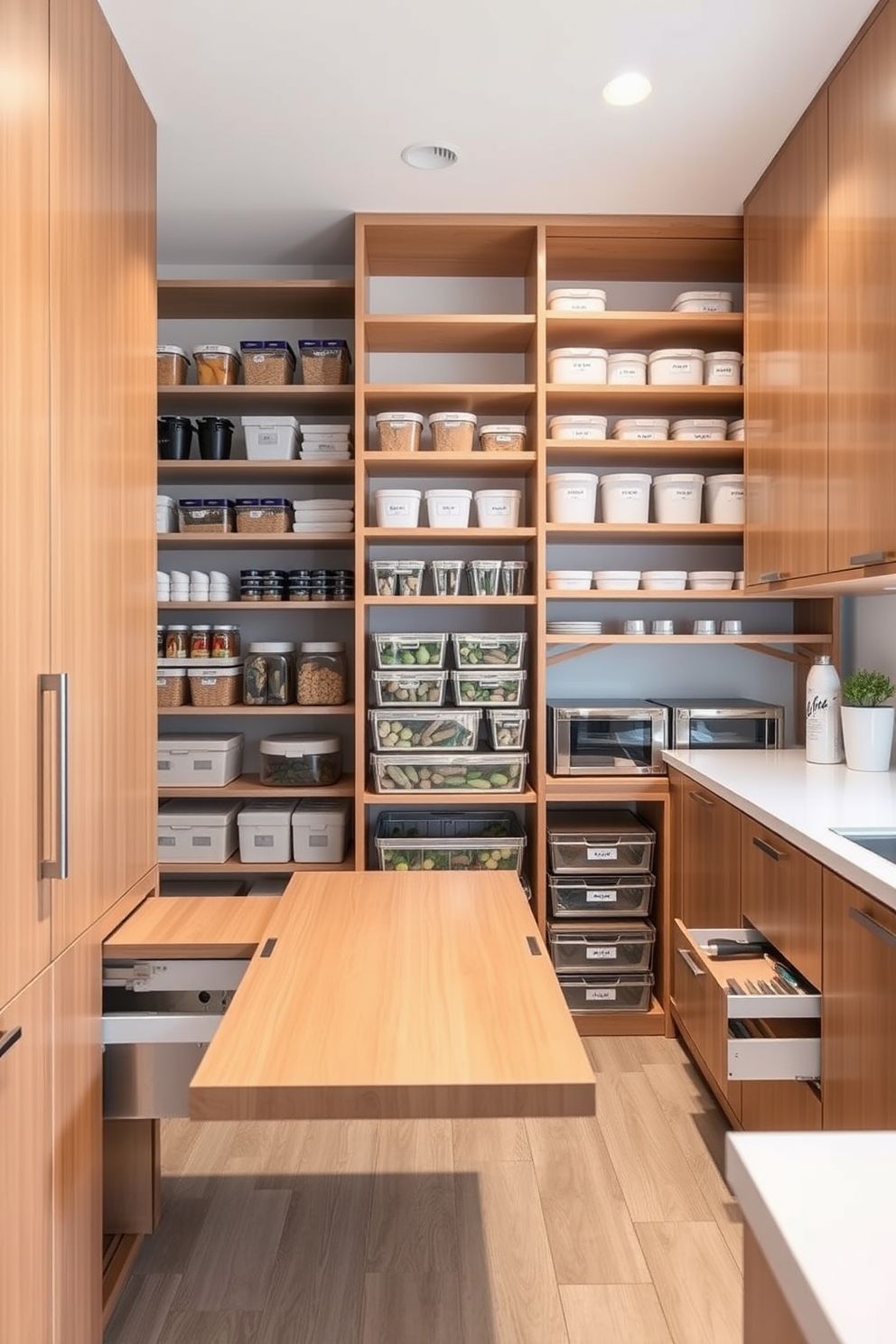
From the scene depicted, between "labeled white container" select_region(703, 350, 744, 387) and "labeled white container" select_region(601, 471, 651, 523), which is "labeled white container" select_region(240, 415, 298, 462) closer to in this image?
"labeled white container" select_region(601, 471, 651, 523)

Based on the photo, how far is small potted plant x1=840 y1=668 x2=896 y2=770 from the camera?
2.54m

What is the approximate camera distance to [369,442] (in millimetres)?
3285

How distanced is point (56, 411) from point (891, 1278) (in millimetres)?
1524

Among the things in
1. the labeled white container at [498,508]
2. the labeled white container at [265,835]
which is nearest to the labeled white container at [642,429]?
the labeled white container at [498,508]

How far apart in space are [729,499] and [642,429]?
36cm

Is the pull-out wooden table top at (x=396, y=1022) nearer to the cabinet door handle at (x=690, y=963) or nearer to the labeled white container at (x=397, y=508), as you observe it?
the cabinet door handle at (x=690, y=963)

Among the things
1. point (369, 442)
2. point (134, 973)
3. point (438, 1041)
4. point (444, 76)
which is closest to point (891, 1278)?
point (438, 1041)

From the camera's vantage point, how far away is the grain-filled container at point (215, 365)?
9.83ft

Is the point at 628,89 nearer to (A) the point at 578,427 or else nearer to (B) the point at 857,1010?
(A) the point at 578,427

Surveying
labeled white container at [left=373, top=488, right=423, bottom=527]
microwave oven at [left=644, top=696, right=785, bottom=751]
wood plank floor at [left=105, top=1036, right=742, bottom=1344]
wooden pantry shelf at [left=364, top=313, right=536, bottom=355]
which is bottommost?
wood plank floor at [left=105, top=1036, right=742, bottom=1344]

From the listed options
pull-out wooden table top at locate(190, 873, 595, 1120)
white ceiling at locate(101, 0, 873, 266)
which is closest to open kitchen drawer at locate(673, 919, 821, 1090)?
pull-out wooden table top at locate(190, 873, 595, 1120)

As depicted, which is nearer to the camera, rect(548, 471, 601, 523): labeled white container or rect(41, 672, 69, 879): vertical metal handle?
rect(41, 672, 69, 879): vertical metal handle

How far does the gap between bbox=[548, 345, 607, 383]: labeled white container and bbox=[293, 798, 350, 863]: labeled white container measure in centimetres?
157

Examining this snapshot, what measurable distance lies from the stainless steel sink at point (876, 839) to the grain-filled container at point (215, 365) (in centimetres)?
225
